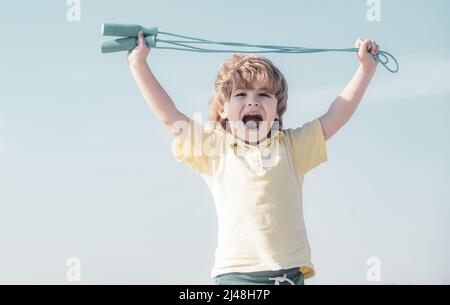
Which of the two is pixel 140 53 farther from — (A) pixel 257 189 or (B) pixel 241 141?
(A) pixel 257 189

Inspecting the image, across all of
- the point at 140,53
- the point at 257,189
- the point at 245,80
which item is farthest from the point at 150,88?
the point at 257,189

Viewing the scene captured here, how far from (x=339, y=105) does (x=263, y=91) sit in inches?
15.1

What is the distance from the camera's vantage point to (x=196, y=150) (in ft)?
9.61

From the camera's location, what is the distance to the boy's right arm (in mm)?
2881

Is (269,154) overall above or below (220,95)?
A: below

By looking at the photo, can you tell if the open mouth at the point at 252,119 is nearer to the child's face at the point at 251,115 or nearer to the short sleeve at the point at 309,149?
the child's face at the point at 251,115

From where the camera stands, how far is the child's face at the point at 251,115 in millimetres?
2975

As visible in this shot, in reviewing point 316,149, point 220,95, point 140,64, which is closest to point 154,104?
point 140,64

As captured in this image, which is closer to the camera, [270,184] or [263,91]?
[270,184]

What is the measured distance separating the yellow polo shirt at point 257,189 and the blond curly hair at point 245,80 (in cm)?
18

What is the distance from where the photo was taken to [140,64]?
288 centimetres

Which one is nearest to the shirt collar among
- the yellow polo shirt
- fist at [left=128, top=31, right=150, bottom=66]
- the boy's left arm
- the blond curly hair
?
the yellow polo shirt

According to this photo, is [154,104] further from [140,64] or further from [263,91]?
[263,91]

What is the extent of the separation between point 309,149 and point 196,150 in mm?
546
